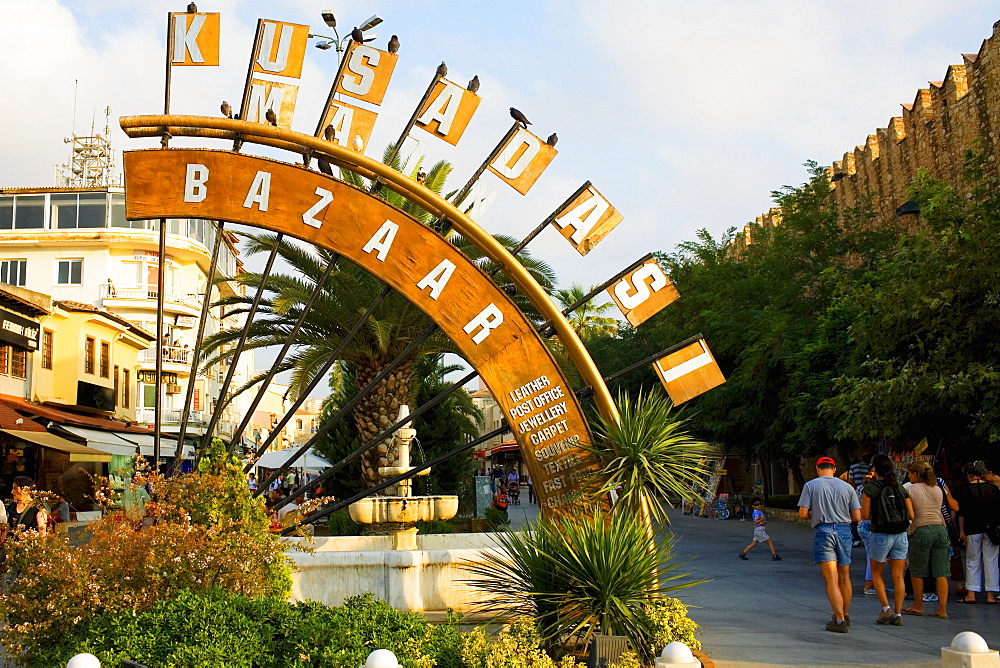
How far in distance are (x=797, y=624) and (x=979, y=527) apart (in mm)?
2711

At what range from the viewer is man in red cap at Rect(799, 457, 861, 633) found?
31.0ft

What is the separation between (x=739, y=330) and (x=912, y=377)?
14434 mm

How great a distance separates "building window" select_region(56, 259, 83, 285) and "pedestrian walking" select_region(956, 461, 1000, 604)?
156 feet

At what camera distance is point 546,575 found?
7629mm

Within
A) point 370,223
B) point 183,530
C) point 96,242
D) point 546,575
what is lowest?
point 546,575

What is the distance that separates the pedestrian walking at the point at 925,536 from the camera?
10766mm

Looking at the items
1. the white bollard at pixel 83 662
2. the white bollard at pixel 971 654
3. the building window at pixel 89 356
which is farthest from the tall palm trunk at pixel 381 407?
the building window at pixel 89 356

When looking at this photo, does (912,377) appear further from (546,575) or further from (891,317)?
(546,575)

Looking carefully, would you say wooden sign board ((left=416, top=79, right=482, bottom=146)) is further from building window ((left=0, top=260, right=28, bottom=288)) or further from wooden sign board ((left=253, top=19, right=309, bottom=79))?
building window ((left=0, top=260, right=28, bottom=288))

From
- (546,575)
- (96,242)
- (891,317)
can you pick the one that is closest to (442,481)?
(891,317)

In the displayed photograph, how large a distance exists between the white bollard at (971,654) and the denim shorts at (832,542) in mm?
3556

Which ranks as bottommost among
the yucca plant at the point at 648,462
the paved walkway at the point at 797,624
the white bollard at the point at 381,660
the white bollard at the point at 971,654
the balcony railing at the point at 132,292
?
the paved walkway at the point at 797,624

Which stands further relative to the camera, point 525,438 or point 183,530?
point 525,438

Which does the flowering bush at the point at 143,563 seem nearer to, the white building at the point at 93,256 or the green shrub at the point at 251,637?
the green shrub at the point at 251,637
